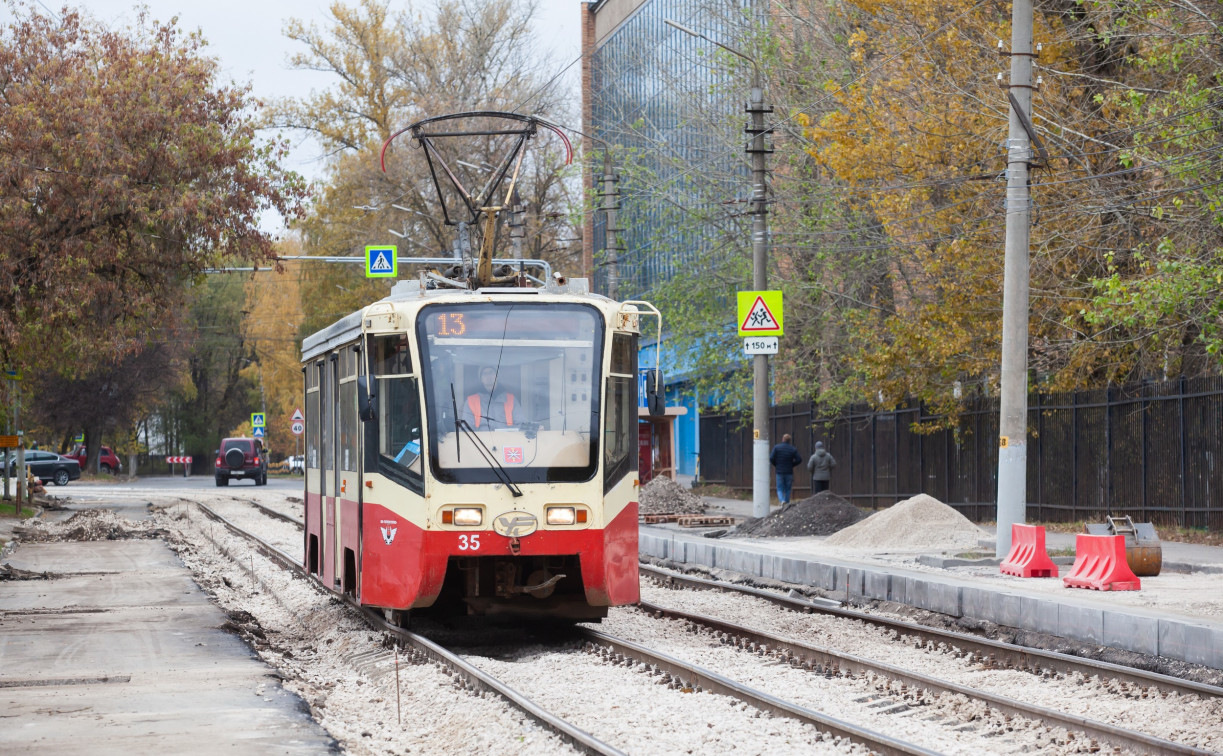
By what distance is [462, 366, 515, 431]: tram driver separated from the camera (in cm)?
1187

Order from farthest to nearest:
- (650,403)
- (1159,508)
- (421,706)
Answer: (1159,508), (650,403), (421,706)

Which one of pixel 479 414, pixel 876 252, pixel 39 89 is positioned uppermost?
pixel 39 89

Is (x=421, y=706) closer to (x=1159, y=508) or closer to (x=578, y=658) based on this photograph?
(x=578, y=658)

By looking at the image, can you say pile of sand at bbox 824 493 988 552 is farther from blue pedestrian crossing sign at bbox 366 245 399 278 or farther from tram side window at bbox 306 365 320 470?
blue pedestrian crossing sign at bbox 366 245 399 278

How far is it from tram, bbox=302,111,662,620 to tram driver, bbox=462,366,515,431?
0.01 meters

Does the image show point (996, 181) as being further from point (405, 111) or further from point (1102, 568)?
point (405, 111)

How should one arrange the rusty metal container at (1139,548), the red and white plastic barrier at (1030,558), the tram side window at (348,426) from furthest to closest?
the red and white plastic barrier at (1030,558) → the rusty metal container at (1139,548) → the tram side window at (348,426)

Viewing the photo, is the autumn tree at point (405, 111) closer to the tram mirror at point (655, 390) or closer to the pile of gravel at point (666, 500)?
the pile of gravel at point (666, 500)

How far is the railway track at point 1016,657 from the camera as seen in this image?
992cm

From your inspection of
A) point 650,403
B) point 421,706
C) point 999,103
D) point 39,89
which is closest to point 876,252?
point 999,103

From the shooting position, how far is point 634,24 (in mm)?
58750

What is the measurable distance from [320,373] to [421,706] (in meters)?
6.15

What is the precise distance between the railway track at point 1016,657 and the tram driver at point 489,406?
3959 millimetres

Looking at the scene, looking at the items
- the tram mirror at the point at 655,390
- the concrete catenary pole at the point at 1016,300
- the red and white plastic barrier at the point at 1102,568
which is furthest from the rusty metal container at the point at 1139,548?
the tram mirror at the point at 655,390
